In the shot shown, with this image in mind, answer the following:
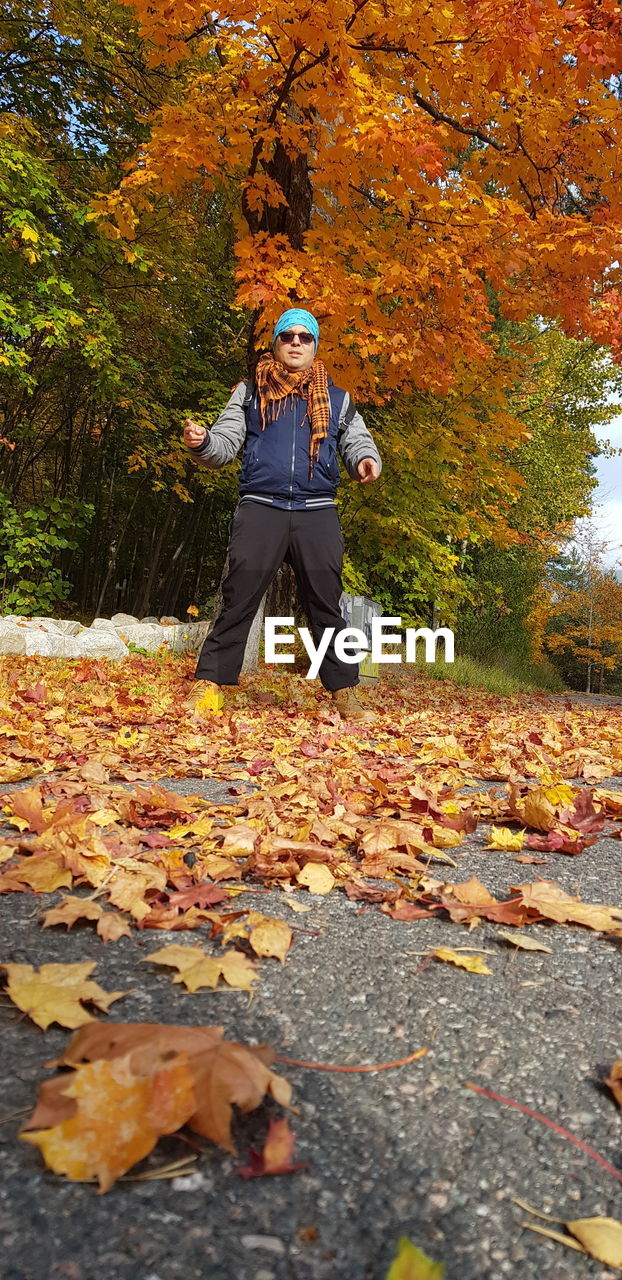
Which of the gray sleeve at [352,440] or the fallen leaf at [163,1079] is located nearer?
the fallen leaf at [163,1079]

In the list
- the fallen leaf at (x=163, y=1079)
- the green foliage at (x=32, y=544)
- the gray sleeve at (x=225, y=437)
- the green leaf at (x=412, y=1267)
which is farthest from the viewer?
the green foliage at (x=32, y=544)

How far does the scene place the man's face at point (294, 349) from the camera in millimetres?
4312

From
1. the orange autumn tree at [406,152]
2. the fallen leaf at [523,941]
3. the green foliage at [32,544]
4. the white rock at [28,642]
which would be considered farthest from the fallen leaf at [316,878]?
the green foliage at [32,544]

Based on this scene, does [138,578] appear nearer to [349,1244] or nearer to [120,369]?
[120,369]

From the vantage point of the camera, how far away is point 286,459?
14.1 ft

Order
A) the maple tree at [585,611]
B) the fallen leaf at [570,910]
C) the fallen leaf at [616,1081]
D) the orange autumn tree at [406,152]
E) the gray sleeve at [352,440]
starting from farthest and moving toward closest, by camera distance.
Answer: the maple tree at [585,611] < the orange autumn tree at [406,152] < the gray sleeve at [352,440] < the fallen leaf at [570,910] < the fallen leaf at [616,1081]

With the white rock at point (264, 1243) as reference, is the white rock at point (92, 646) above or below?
above

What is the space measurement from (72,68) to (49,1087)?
35.4 feet

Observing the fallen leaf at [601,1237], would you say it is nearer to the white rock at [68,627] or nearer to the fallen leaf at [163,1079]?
the fallen leaf at [163,1079]

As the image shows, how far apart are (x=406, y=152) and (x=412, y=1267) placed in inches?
205

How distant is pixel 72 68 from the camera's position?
8711 mm

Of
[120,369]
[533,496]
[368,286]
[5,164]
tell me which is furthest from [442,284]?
[533,496]

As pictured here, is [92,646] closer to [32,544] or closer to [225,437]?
[32,544]

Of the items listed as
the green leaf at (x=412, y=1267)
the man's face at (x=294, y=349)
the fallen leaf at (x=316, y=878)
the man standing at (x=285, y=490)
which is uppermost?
the man's face at (x=294, y=349)
